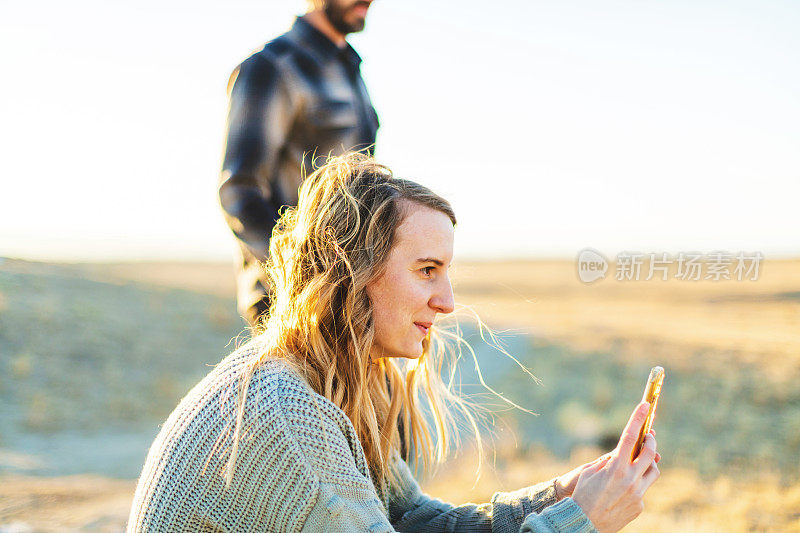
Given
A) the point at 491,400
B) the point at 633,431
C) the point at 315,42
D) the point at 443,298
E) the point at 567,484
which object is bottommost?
the point at 491,400

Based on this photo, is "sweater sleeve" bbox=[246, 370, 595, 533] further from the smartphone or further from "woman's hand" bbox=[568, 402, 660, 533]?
the smartphone

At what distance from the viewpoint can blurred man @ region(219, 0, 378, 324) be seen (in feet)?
7.29

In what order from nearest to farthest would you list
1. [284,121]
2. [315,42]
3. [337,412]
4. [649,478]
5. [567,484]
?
[337,412]
[649,478]
[567,484]
[284,121]
[315,42]

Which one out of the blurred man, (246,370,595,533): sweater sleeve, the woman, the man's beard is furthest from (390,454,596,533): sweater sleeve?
the man's beard

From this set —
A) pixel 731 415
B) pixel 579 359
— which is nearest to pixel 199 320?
pixel 579 359

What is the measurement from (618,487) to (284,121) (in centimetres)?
146

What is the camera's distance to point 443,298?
1835 mm

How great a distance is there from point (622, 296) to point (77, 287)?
114ft

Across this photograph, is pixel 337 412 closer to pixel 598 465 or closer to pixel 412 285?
pixel 412 285

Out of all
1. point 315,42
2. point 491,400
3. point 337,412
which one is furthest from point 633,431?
point 491,400

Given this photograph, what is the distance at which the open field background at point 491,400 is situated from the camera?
5203mm

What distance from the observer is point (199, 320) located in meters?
17.5

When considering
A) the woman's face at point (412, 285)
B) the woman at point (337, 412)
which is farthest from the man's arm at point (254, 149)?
the woman's face at point (412, 285)

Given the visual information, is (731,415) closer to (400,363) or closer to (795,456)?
(795,456)
